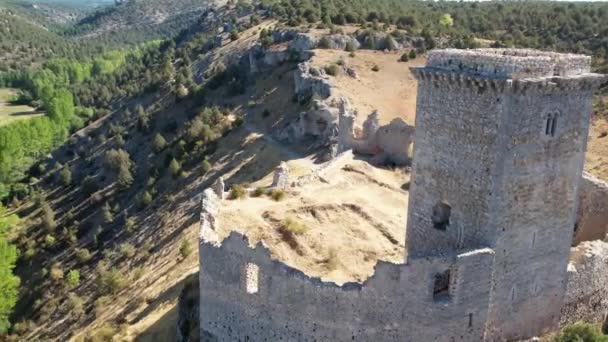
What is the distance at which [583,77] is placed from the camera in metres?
14.8

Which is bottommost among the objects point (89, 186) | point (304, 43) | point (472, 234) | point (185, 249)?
point (89, 186)

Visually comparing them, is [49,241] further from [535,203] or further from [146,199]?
[535,203]

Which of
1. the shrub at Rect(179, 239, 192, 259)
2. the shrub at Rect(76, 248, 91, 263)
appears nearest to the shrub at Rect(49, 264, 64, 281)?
the shrub at Rect(76, 248, 91, 263)

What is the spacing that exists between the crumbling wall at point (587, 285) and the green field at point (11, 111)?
293ft

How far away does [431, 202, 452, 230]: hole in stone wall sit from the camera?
16.2 metres

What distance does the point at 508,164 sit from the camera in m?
14.6

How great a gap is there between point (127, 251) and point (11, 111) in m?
74.3

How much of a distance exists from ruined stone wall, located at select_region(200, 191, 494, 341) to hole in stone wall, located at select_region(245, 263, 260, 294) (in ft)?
0.09

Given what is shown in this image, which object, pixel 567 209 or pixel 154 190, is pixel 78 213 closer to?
pixel 154 190

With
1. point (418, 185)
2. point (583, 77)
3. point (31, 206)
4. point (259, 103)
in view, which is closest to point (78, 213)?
point (31, 206)

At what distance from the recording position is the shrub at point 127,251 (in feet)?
126

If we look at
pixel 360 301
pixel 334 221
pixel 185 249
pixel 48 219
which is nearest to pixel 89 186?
pixel 48 219

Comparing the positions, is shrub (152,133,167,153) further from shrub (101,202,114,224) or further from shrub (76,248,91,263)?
shrub (76,248,91,263)

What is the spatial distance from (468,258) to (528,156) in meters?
2.84
